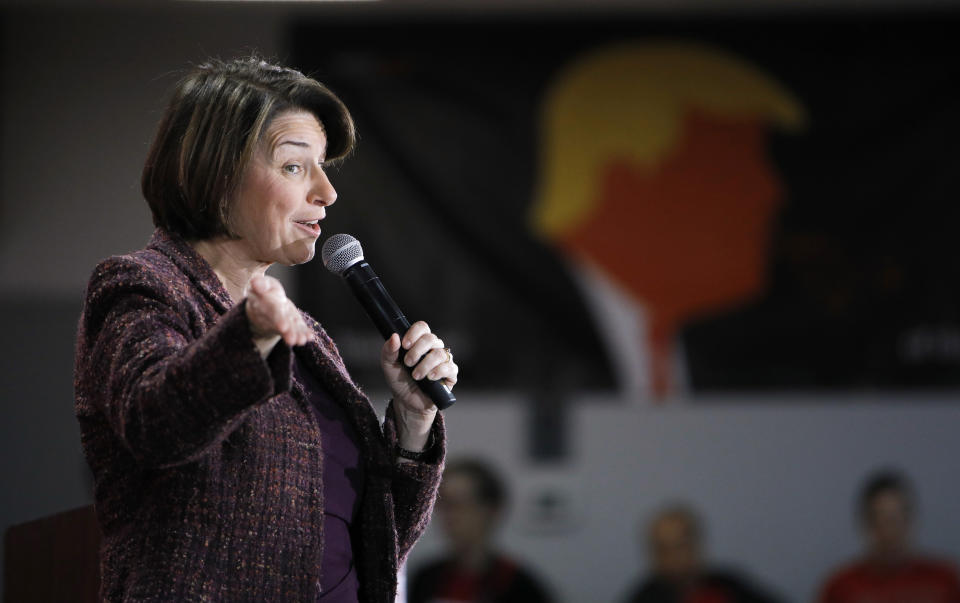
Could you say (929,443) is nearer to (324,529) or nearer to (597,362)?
(597,362)

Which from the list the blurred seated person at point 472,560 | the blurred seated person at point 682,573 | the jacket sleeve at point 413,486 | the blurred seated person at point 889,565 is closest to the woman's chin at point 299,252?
the jacket sleeve at point 413,486

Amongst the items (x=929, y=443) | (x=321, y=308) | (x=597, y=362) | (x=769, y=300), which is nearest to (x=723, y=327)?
(x=769, y=300)

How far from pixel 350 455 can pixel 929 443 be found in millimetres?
3120

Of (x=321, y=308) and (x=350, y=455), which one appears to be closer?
(x=350, y=455)

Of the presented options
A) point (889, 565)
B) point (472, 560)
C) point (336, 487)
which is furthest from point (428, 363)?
point (889, 565)

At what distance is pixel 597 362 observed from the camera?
12.8 ft

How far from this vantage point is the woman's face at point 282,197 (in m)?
1.21

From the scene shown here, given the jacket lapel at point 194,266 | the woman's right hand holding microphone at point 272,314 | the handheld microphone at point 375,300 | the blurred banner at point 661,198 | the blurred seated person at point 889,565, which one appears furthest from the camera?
the blurred banner at point 661,198

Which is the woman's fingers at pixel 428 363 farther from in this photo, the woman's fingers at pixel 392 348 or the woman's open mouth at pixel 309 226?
the woman's open mouth at pixel 309 226

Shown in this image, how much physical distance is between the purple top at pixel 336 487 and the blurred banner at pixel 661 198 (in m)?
2.59

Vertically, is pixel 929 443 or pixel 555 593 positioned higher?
pixel 929 443

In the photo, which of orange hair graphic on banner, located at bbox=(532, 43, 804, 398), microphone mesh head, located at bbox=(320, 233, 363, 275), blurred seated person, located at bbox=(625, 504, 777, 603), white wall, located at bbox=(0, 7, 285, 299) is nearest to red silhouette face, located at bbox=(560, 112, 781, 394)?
orange hair graphic on banner, located at bbox=(532, 43, 804, 398)

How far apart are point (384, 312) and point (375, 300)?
0.02m

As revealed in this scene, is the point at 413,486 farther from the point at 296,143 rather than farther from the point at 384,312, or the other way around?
the point at 296,143
